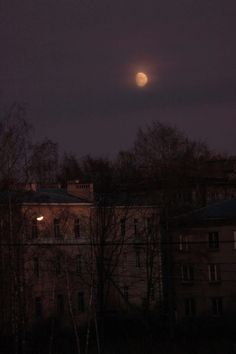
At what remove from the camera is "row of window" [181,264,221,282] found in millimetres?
47500

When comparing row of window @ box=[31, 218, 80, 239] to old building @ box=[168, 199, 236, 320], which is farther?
old building @ box=[168, 199, 236, 320]

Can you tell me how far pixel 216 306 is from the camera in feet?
154

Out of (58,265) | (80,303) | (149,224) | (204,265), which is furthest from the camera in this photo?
(204,265)

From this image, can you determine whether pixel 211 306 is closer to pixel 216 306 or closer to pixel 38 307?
pixel 216 306

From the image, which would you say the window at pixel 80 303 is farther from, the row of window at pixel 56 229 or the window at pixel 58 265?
the window at pixel 58 265

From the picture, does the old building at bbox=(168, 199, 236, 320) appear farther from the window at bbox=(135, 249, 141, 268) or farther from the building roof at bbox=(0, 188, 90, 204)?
the building roof at bbox=(0, 188, 90, 204)

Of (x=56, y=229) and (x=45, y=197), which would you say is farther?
(x=56, y=229)

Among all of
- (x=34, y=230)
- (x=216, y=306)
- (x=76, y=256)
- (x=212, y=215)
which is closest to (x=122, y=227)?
(x=212, y=215)

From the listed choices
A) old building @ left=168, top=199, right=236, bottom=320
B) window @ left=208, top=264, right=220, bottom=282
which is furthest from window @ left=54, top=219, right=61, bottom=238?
window @ left=208, top=264, right=220, bottom=282

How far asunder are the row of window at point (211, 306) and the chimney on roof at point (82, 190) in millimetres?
8135

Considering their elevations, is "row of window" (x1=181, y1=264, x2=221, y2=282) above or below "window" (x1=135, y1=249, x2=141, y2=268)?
below

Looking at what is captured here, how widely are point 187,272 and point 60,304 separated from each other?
32.8 ft

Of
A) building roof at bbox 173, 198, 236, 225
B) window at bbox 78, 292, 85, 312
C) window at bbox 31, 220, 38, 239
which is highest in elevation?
building roof at bbox 173, 198, 236, 225

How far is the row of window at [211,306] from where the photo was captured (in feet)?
153
